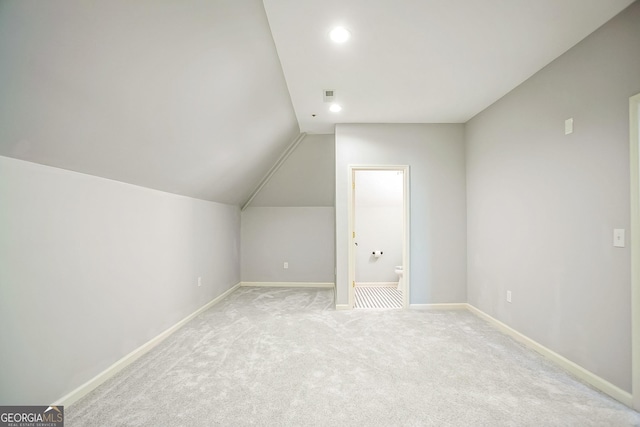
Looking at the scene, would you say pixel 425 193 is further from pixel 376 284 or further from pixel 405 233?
pixel 376 284

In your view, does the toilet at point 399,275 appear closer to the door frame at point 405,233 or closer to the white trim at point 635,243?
the door frame at point 405,233

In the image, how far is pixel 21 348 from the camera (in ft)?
5.00

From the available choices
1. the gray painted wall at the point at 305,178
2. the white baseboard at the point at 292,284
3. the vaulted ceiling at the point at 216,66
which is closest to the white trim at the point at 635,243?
the vaulted ceiling at the point at 216,66

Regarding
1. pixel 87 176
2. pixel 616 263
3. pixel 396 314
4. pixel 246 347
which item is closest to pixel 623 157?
pixel 616 263

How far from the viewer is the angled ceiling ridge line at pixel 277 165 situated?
4535 mm

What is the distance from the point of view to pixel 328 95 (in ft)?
10.0

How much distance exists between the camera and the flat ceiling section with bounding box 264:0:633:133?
1.84 m

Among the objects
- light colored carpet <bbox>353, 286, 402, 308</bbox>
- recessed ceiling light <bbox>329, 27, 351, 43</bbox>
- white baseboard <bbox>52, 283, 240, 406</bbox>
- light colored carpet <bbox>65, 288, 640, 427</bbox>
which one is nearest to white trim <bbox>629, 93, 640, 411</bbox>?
light colored carpet <bbox>65, 288, 640, 427</bbox>

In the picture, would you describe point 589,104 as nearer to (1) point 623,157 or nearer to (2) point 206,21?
(1) point 623,157

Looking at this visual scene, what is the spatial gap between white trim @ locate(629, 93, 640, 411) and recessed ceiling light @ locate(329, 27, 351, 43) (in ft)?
6.04

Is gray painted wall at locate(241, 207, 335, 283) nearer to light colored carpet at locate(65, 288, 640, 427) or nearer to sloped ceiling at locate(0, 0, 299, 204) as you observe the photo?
light colored carpet at locate(65, 288, 640, 427)

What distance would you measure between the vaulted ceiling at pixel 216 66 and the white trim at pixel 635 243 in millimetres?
713

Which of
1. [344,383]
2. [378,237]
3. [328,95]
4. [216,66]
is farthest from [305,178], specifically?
[344,383]

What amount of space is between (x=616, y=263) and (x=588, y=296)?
0.32 meters
